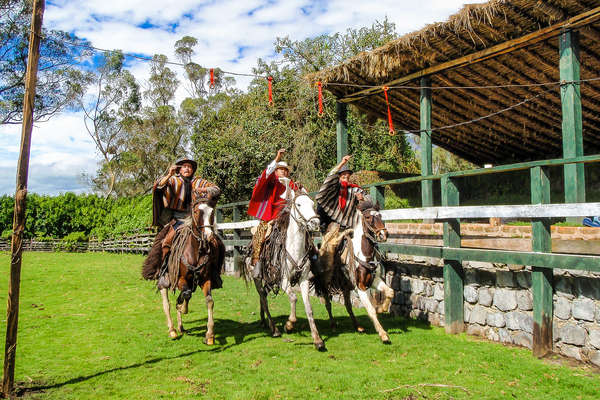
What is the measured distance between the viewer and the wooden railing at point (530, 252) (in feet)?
15.7

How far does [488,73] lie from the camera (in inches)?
408

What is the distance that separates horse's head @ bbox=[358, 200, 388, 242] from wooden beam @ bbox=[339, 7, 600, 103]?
4.34 metres

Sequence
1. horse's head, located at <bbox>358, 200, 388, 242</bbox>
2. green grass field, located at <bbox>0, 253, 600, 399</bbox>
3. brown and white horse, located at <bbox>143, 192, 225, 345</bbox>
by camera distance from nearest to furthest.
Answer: green grass field, located at <bbox>0, 253, 600, 399</bbox>, horse's head, located at <bbox>358, 200, 388, 242</bbox>, brown and white horse, located at <bbox>143, 192, 225, 345</bbox>

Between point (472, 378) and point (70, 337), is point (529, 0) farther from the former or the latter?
point (70, 337)

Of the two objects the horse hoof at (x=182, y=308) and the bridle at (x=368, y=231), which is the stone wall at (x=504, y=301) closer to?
the bridle at (x=368, y=231)

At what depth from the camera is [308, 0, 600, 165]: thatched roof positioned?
7.91 m

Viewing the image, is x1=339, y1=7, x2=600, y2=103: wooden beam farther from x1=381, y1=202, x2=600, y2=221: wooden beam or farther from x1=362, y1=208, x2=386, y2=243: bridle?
x1=362, y1=208, x2=386, y2=243: bridle

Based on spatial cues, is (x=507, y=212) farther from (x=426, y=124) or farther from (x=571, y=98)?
(x=426, y=124)

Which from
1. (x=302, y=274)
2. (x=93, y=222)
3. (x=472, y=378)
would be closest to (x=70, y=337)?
(x=302, y=274)

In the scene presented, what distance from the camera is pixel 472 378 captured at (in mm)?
4582

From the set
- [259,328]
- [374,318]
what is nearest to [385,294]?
[374,318]

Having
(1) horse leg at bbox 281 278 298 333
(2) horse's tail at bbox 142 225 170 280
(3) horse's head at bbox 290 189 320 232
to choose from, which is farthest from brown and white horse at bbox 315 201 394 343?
(2) horse's tail at bbox 142 225 170 280

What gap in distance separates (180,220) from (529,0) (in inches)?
259

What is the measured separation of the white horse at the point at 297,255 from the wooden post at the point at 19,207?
3060 millimetres
